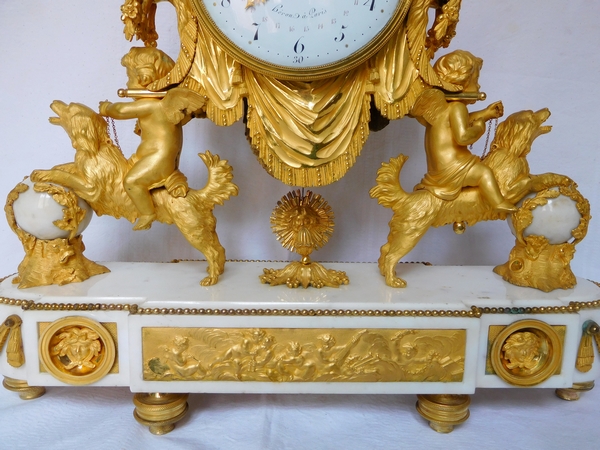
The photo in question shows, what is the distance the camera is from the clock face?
0.91 meters

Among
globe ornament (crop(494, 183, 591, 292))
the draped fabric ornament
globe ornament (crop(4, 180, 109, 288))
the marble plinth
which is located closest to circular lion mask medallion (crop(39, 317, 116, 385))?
the marble plinth

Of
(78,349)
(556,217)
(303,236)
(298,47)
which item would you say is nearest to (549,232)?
(556,217)

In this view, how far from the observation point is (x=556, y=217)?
101cm

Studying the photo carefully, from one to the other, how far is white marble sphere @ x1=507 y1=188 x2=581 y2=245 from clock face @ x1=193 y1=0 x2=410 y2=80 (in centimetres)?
48

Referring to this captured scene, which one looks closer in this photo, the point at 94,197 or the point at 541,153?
the point at 94,197

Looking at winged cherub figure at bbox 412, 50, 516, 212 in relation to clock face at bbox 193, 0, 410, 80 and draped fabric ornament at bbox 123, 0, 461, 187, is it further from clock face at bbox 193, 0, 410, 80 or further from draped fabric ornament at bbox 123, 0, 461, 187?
clock face at bbox 193, 0, 410, 80

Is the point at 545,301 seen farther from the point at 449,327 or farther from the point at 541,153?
the point at 541,153

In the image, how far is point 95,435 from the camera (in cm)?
95

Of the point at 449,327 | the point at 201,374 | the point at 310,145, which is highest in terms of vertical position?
the point at 310,145

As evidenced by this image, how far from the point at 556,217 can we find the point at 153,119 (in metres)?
0.85

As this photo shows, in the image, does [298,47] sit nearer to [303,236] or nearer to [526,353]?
[303,236]

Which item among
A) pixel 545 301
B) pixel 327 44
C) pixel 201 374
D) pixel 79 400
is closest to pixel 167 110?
pixel 327 44

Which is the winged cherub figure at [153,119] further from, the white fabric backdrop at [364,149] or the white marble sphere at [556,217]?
the white marble sphere at [556,217]

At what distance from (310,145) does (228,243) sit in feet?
1.78
